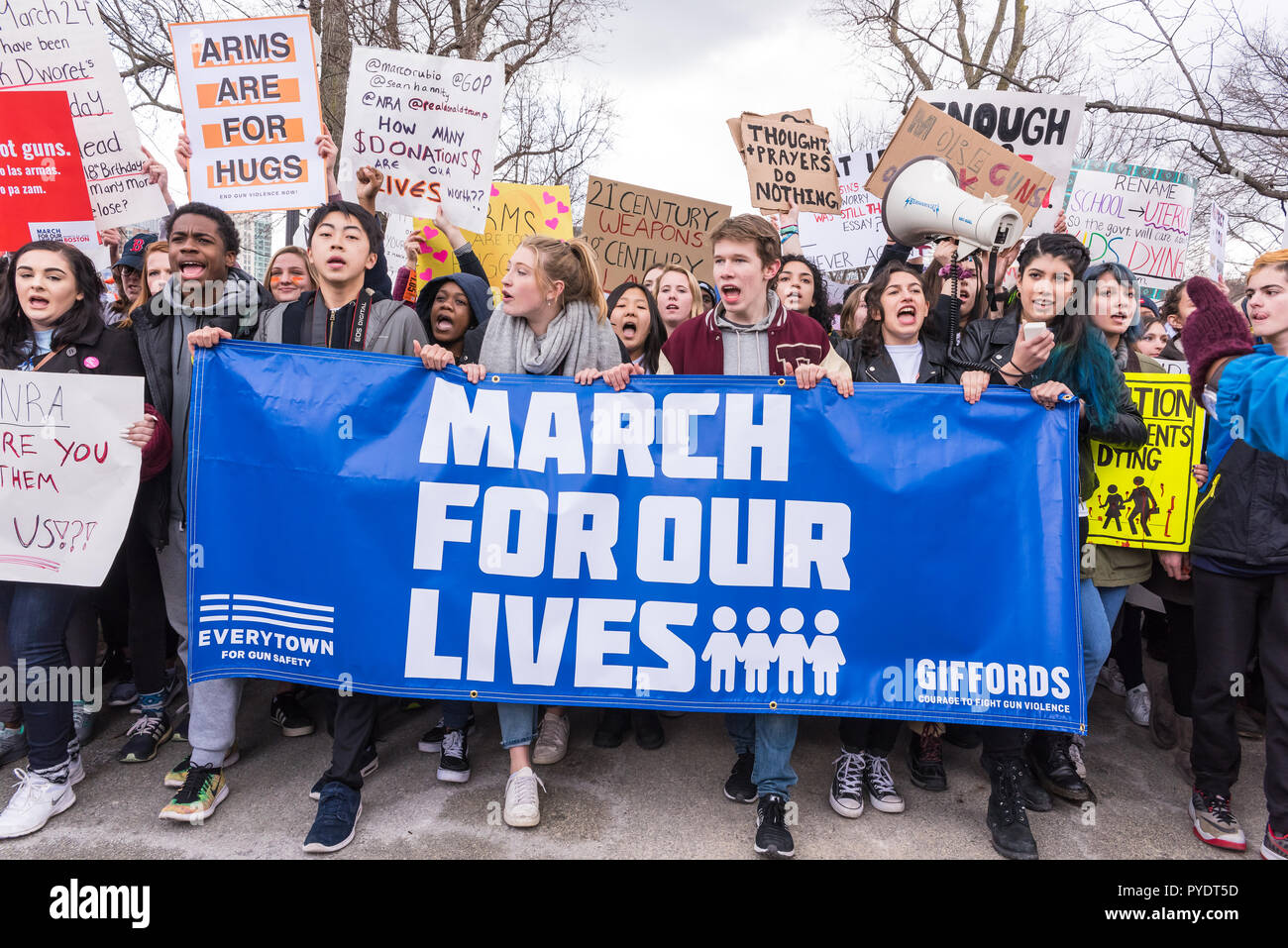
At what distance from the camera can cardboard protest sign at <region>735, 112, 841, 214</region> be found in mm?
6355

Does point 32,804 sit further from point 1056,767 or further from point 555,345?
point 1056,767

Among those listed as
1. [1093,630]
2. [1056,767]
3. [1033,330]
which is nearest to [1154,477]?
[1093,630]

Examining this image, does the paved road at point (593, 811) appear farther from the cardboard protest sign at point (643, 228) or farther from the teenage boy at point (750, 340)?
the cardboard protest sign at point (643, 228)

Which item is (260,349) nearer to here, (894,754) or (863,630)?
(863,630)

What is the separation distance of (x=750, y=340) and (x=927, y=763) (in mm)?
1906

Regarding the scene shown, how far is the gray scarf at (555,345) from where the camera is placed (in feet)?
10.8

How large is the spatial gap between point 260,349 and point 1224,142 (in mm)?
16147

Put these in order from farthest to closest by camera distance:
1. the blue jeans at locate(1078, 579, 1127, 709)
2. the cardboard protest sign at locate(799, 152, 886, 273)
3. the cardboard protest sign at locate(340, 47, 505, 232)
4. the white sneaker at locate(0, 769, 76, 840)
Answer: the cardboard protest sign at locate(799, 152, 886, 273), the cardboard protest sign at locate(340, 47, 505, 232), the blue jeans at locate(1078, 579, 1127, 709), the white sneaker at locate(0, 769, 76, 840)

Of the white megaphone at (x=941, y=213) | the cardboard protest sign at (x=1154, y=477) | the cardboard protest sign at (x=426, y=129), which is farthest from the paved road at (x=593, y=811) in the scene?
the cardboard protest sign at (x=426, y=129)

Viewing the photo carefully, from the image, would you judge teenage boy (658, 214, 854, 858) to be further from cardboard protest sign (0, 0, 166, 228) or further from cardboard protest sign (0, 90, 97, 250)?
cardboard protest sign (0, 90, 97, 250)

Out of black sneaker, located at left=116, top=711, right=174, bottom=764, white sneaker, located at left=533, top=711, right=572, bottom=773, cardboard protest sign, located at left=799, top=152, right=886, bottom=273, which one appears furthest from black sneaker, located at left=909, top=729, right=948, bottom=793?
cardboard protest sign, located at left=799, top=152, right=886, bottom=273

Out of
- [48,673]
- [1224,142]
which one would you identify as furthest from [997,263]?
[1224,142]

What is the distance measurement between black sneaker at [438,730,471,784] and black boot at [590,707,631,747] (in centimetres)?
61

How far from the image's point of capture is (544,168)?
66.2 ft
